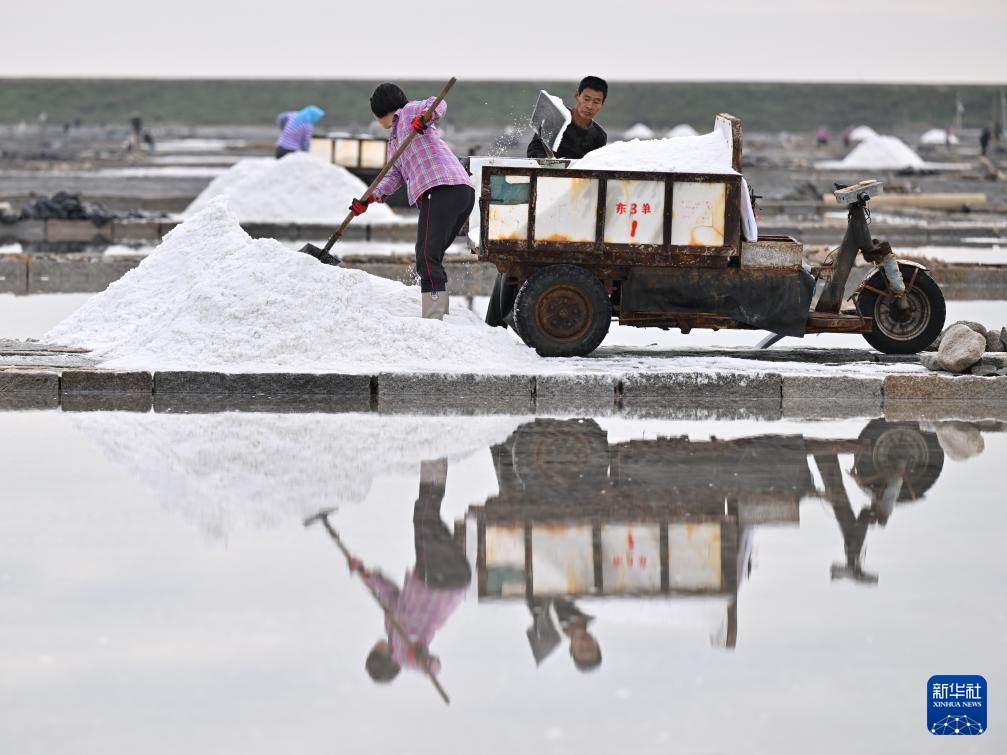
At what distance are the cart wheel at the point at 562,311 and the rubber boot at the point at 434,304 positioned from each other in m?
0.49

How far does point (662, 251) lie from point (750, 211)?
596 mm

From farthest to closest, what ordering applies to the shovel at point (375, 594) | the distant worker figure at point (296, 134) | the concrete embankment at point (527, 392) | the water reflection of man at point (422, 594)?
1. the distant worker figure at point (296, 134)
2. the concrete embankment at point (527, 392)
3. the water reflection of man at point (422, 594)
4. the shovel at point (375, 594)

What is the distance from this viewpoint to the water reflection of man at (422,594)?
5016mm

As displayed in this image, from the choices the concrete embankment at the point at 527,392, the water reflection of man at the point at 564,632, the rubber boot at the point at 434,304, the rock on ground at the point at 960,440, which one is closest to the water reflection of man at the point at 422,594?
the water reflection of man at the point at 564,632

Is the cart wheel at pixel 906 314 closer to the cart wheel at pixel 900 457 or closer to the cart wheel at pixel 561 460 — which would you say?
the cart wheel at pixel 900 457

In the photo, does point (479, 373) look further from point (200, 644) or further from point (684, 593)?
point (200, 644)

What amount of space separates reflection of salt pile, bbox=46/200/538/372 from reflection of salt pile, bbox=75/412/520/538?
42.4 inches

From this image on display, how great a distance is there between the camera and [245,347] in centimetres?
1059

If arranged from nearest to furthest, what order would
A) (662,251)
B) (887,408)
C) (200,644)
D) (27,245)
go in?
(200,644) → (887,408) → (662,251) → (27,245)

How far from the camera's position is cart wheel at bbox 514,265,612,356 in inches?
436

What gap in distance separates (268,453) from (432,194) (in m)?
3.41

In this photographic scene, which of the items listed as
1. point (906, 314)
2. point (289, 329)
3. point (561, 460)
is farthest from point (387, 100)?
point (561, 460)

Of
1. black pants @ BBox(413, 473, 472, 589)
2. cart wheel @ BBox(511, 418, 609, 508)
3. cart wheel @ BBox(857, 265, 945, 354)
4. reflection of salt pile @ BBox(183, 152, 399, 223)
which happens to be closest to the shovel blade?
cart wheel @ BBox(511, 418, 609, 508)

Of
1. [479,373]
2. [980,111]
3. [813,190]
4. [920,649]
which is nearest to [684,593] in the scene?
[920,649]
